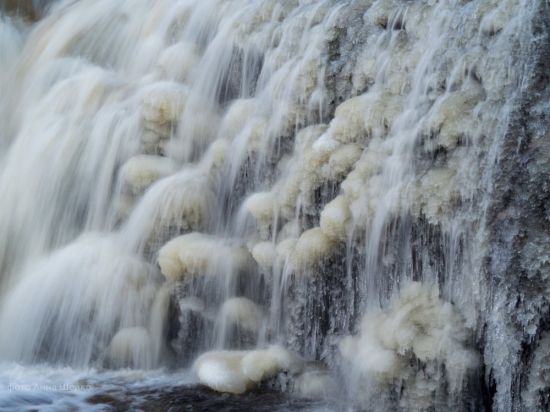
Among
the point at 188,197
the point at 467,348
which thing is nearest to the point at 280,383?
the point at 467,348

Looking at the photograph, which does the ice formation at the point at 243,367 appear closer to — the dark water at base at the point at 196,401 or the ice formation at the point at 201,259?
the dark water at base at the point at 196,401

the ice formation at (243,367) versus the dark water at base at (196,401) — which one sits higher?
the ice formation at (243,367)

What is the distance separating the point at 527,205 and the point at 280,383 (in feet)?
6.88

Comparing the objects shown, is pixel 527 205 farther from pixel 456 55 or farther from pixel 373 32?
pixel 373 32

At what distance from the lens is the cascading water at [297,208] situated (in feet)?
13.4

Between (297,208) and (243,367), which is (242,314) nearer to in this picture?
(243,367)

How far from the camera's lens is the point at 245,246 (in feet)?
18.9

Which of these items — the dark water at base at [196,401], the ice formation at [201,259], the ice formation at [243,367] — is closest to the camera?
the dark water at base at [196,401]

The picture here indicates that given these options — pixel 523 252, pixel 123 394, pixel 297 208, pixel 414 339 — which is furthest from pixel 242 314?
pixel 523 252

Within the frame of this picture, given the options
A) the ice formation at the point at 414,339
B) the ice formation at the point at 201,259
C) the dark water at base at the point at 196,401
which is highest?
the ice formation at the point at 201,259

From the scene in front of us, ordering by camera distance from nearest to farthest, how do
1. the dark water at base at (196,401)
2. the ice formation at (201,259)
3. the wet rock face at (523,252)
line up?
the wet rock face at (523,252) → the dark water at base at (196,401) → the ice formation at (201,259)

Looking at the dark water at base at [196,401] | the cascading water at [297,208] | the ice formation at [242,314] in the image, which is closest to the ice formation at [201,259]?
the cascading water at [297,208]

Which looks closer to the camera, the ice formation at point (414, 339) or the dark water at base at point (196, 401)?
the ice formation at point (414, 339)

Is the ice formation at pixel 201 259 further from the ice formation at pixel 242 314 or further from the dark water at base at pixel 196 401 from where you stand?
the dark water at base at pixel 196 401
